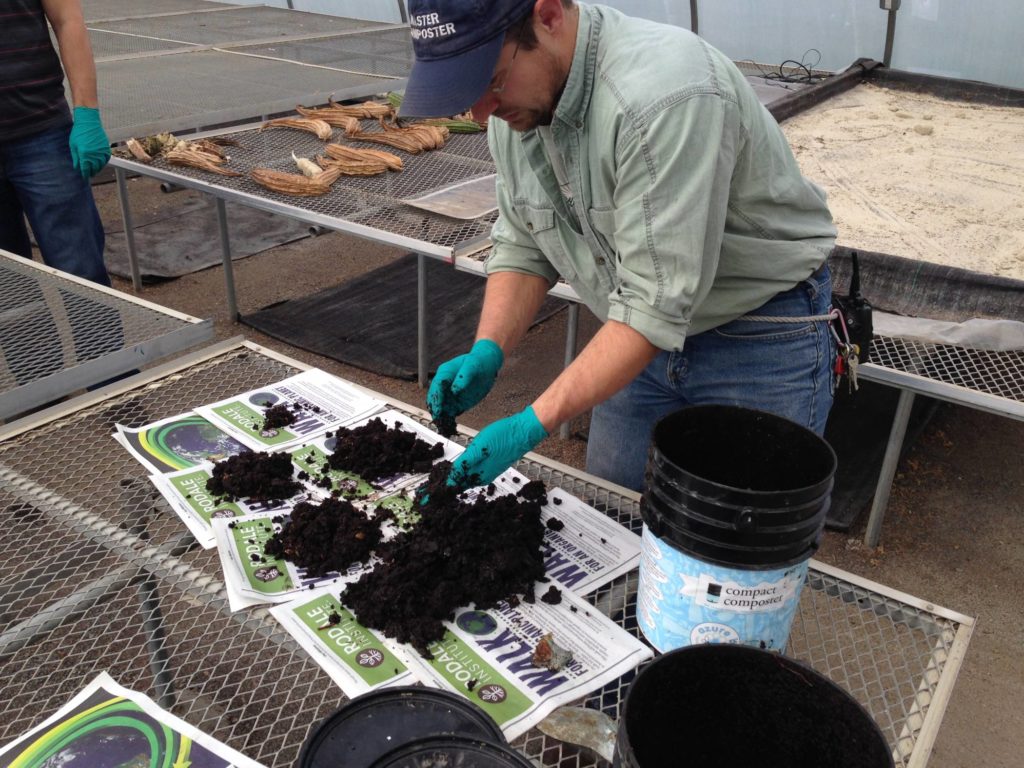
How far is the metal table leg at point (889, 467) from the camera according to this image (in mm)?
2580

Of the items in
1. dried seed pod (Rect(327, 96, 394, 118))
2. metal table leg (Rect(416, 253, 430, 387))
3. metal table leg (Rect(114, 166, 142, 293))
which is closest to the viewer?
metal table leg (Rect(416, 253, 430, 387))

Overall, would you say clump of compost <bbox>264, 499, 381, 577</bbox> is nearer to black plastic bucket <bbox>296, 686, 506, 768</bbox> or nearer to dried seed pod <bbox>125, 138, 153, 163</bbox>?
black plastic bucket <bbox>296, 686, 506, 768</bbox>

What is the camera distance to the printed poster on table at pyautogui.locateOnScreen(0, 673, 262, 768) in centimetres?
102

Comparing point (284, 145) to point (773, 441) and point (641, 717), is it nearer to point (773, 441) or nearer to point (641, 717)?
point (773, 441)

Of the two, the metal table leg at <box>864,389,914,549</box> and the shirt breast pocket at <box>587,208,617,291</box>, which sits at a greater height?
the shirt breast pocket at <box>587,208,617,291</box>

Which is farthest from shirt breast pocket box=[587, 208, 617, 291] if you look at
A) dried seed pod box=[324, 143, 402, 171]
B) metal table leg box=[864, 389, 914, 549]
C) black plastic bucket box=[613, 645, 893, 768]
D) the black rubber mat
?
dried seed pod box=[324, 143, 402, 171]

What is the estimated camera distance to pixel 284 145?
14.0 feet

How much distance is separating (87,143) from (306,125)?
1701 mm

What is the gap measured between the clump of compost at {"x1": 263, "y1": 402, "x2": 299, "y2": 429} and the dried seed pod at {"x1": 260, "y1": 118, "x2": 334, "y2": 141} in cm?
295

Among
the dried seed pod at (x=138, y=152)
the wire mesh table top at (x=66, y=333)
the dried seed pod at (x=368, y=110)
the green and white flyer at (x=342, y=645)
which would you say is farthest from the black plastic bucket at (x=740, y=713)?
the dried seed pod at (x=368, y=110)

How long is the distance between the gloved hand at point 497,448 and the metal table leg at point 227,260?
3006mm

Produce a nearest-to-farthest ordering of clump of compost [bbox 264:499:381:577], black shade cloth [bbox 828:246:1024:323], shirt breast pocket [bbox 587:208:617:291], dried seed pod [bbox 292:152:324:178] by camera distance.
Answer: clump of compost [bbox 264:499:381:577]
shirt breast pocket [bbox 587:208:617:291]
black shade cloth [bbox 828:246:1024:323]
dried seed pod [bbox 292:152:324:178]

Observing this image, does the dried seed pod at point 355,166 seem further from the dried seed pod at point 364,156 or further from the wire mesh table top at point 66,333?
A: the wire mesh table top at point 66,333

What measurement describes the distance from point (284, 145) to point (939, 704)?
400 cm
